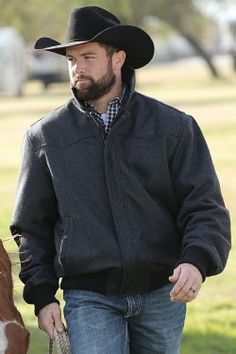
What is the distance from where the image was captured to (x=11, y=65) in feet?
168

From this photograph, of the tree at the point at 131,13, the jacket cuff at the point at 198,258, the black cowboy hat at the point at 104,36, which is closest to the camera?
the jacket cuff at the point at 198,258

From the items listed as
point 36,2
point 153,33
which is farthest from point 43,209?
point 153,33

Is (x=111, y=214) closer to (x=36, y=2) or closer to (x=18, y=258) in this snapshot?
(x=18, y=258)

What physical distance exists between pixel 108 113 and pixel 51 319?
81cm

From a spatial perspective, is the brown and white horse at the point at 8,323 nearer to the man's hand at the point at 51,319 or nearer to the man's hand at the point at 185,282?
the man's hand at the point at 51,319

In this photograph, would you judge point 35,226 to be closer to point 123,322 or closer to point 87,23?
point 123,322

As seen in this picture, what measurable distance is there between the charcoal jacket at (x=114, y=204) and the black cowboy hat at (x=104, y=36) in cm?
23

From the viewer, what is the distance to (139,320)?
4.09 meters

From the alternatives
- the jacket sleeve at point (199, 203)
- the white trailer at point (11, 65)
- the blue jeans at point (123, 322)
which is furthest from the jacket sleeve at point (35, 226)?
the white trailer at point (11, 65)

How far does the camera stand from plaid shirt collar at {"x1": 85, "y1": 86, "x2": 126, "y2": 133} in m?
4.11

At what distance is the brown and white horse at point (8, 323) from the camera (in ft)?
11.7

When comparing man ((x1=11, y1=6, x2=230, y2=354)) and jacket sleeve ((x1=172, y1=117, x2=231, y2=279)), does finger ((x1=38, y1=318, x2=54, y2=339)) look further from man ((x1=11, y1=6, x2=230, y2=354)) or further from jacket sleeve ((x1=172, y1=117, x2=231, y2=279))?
jacket sleeve ((x1=172, y1=117, x2=231, y2=279))

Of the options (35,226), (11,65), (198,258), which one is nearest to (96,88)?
(35,226)

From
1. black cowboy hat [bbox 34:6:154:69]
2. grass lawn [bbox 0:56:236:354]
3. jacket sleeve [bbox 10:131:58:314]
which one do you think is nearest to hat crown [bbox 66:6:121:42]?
black cowboy hat [bbox 34:6:154:69]
